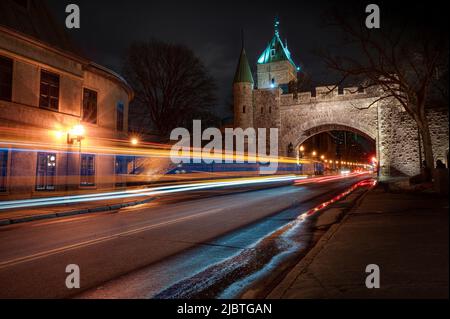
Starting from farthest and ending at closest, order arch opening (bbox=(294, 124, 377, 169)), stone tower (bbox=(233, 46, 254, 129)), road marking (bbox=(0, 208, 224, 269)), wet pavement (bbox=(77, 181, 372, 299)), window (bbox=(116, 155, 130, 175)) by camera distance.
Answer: arch opening (bbox=(294, 124, 377, 169))
stone tower (bbox=(233, 46, 254, 129))
window (bbox=(116, 155, 130, 175))
road marking (bbox=(0, 208, 224, 269))
wet pavement (bbox=(77, 181, 372, 299))

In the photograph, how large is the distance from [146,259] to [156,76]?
3277 centimetres

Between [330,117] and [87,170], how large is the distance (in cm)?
3053

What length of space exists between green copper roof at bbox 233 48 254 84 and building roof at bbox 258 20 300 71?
162ft

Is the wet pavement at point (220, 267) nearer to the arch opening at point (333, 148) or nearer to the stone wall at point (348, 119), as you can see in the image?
the stone wall at point (348, 119)

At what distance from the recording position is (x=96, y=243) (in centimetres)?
723

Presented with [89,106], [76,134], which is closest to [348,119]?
[89,106]

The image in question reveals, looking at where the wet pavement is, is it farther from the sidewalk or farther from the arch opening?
the arch opening

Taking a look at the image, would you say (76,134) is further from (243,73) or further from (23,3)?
(243,73)

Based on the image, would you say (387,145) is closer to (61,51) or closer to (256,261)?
(61,51)

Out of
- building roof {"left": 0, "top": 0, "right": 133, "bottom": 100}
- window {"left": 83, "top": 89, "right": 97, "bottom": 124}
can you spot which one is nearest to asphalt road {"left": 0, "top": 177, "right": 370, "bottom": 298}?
building roof {"left": 0, "top": 0, "right": 133, "bottom": 100}

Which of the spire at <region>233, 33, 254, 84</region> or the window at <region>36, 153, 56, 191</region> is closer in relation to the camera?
the window at <region>36, 153, 56, 191</region>

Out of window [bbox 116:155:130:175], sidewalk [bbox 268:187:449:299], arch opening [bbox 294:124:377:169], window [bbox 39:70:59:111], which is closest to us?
sidewalk [bbox 268:187:449:299]

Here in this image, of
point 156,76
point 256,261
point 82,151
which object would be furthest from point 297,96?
point 256,261

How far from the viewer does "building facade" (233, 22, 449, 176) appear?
36938mm
